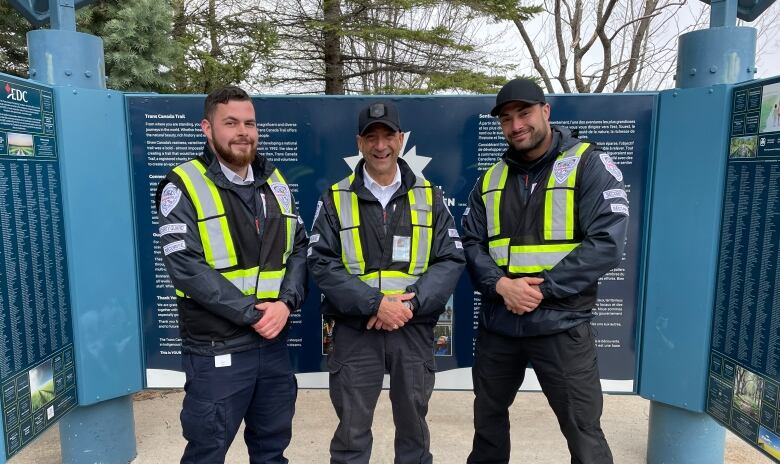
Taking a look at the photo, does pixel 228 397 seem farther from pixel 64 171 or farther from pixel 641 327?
pixel 641 327

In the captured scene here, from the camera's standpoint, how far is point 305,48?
11016mm

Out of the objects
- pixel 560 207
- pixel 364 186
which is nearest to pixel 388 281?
pixel 364 186

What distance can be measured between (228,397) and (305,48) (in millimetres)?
9864

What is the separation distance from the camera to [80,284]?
9.71 feet

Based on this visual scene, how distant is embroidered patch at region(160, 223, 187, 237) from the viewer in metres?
2.35

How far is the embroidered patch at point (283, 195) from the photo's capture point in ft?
8.58

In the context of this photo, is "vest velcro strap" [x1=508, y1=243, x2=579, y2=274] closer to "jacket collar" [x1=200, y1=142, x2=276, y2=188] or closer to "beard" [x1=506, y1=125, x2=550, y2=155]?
"beard" [x1=506, y1=125, x2=550, y2=155]

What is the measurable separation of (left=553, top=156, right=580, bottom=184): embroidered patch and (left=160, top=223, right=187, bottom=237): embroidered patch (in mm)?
1808

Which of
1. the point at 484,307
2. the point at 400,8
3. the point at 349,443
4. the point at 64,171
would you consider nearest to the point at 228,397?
the point at 349,443

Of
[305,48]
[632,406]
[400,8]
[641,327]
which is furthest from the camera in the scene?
[305,48]

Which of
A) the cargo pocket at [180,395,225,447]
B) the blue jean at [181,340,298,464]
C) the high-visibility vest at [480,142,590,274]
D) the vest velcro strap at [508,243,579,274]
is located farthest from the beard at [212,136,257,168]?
the vest velcro strap at [508,243,579,274]

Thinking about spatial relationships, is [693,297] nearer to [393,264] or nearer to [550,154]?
[550,154]

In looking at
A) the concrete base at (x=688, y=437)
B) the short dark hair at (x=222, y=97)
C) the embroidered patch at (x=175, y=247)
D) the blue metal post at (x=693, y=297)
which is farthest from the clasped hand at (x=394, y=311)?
the concrete base at (x=688, y=437)

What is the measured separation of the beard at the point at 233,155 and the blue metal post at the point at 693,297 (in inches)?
92.9
